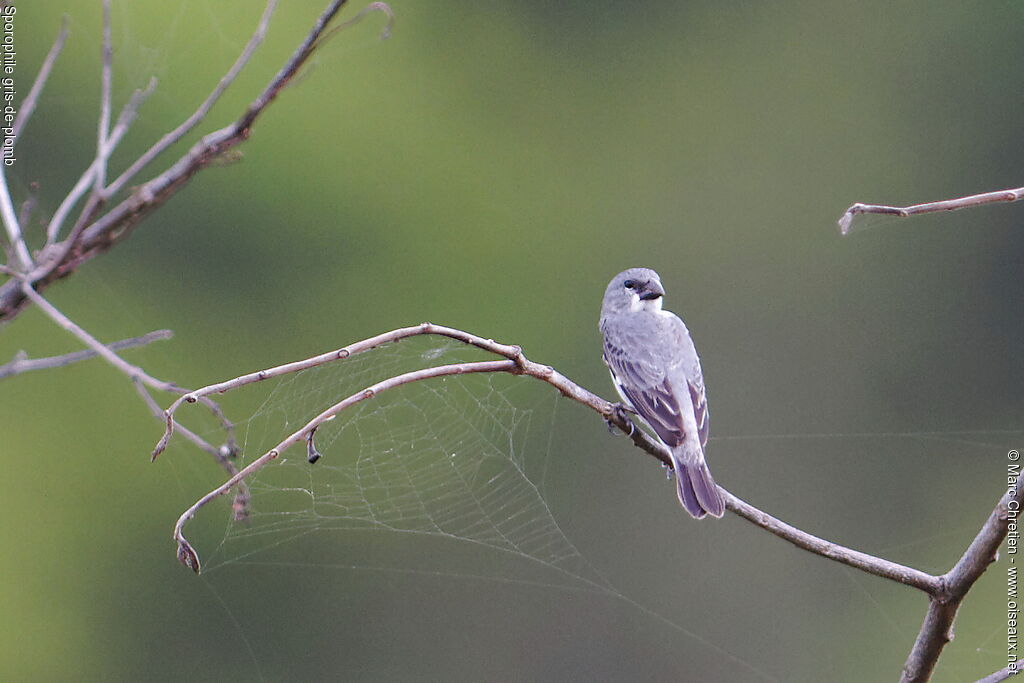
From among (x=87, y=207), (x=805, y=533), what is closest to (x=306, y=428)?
(x=87, y=207)

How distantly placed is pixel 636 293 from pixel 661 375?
20.0 inches

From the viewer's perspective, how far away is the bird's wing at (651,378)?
2.78 meters

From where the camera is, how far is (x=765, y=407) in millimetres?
8836

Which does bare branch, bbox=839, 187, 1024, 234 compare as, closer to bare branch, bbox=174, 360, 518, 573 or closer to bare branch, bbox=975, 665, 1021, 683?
bare branch, bbox=174, 360, 518, 573

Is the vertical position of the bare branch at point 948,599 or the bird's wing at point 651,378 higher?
the bird's wing at point 651,378

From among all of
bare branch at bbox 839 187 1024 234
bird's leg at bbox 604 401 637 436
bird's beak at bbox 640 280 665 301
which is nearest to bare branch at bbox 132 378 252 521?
bird's leg at bbox 604 401 637 436

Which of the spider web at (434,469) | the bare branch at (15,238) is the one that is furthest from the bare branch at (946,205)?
the spider web at (434,469)

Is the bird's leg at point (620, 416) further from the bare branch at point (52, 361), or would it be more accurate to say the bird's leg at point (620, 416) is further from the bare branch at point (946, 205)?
the bare branch at point (52, 361)

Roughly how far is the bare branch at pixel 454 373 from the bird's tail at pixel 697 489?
272mm

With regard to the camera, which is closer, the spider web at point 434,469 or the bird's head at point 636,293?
the bird's head at point 636,293

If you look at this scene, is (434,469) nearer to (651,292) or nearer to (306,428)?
(651,292)

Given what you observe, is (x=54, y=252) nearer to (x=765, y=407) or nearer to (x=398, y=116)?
(x=765, y=407)

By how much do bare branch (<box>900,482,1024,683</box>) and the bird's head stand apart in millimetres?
1626

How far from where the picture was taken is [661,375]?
2.98 metres
